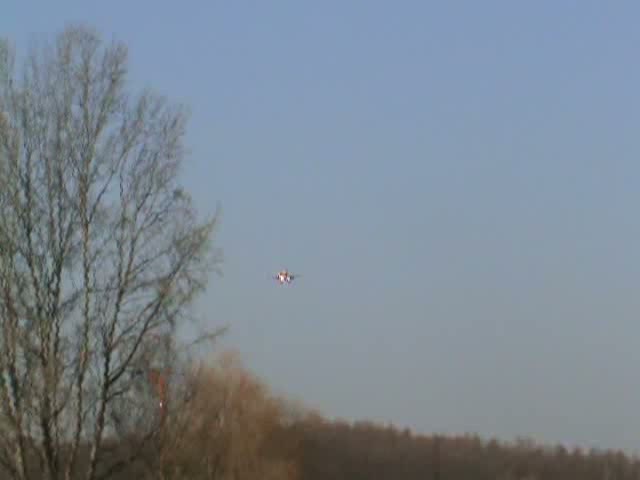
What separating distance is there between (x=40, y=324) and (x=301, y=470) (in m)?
41.2

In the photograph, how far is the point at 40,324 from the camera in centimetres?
1702

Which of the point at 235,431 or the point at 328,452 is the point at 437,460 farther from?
the point at 235,431

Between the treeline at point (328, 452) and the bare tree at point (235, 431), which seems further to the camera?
the treeline at point (328, 452)

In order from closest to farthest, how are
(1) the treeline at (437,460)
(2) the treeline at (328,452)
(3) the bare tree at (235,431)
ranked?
(3) the bare tree at (235,431)
(2) the treeline at (328,452)
(1) the treeline at (437,460)

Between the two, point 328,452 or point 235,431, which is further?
point 328,452

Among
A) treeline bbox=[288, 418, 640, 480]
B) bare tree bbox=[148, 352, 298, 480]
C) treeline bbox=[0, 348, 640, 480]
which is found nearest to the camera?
bare tree bbox=[148, 352, 298, 480]

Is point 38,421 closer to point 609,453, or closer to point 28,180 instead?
point 28,180

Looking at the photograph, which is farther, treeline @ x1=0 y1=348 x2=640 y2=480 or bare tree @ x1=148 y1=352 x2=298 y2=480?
treeline @ x1=0 y1=348 x2=640 y2=480

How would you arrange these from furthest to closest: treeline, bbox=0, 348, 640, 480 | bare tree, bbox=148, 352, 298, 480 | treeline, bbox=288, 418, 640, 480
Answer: treeline, bbox=288, 418, 640, 480 → treeline, bbox=0, 348, 640, 480 → bare tree, bbox=148, 352, 298, 480

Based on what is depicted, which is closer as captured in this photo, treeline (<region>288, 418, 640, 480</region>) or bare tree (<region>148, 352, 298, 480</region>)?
bare tree (<region>148, 352, 298, 480</region>)

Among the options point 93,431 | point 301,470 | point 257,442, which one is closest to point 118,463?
point 93,431

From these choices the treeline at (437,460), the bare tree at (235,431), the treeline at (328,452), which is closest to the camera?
the bare tree at (235,431)

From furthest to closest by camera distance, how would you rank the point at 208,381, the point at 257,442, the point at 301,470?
the point at 301,470
the point at 257,442
the point at 208,381

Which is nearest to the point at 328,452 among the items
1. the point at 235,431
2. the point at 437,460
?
the point at 437,460
